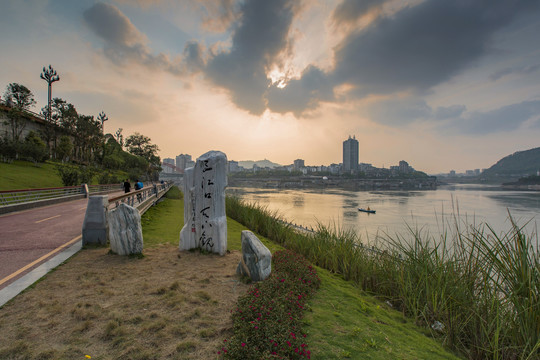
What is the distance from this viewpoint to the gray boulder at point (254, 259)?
500 centimetres

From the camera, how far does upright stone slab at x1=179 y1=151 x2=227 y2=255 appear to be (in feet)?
22.9

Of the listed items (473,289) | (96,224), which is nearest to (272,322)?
(473,289)

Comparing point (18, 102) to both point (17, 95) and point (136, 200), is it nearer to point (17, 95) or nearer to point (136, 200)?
point (17, 95)

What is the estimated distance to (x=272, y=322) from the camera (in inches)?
123

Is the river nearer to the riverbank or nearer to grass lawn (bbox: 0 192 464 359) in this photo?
grass lawn (bbox: 0 192 464 359)

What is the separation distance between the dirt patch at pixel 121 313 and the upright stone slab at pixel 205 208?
4.52ft

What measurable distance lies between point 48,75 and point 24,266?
55882mm

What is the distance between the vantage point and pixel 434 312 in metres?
4.64

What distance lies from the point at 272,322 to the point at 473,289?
374 centimetres

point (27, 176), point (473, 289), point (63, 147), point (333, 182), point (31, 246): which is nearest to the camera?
point (473, 289)

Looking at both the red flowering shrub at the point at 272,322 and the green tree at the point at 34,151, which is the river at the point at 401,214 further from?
the green tree at the point at 34,151

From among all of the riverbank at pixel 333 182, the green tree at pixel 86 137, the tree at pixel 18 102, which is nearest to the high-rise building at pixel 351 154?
the riverbank at pixel 333 182

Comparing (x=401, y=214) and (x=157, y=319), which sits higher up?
(x=157, y=319)

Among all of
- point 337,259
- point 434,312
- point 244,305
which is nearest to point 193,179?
point 244,305
